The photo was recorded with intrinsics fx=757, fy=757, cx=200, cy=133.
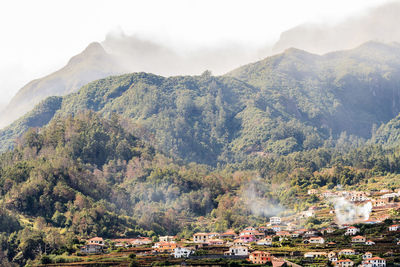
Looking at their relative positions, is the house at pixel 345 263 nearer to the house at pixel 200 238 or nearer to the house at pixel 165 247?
the house at pixel 165 247

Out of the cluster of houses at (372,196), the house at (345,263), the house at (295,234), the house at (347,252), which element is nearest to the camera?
the house at (345,263)

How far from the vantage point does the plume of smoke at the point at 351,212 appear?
11675 cm

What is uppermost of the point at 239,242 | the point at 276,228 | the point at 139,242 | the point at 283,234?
the point at 139,242

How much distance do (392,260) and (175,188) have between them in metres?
71.0

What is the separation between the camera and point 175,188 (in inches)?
5817

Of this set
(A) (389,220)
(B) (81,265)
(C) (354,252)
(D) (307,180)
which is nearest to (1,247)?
(B) (81,265)

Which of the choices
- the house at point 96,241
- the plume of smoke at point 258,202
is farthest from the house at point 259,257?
the plume of smoke at point 258,202

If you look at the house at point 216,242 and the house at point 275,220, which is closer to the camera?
the house at point 216,242

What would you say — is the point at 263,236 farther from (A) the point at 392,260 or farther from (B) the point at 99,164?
(B) the point at 99,164

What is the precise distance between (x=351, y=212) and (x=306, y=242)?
24.3m

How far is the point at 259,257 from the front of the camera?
86.1 meters

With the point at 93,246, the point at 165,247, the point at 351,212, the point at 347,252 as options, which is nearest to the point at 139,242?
the point at 93,246

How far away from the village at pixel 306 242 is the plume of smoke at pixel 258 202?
891 centimetres

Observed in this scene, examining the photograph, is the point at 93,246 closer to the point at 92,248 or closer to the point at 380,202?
the point at 92,248
